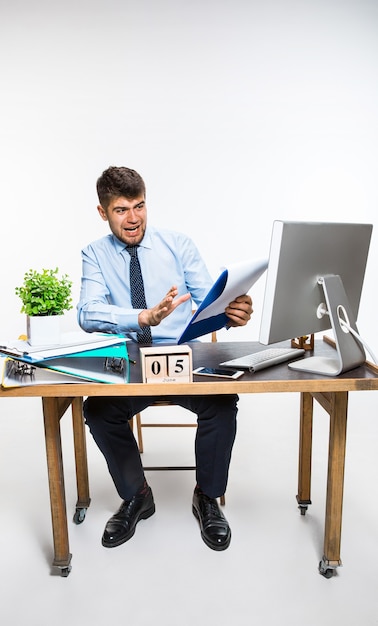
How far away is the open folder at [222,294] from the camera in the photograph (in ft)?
4.87

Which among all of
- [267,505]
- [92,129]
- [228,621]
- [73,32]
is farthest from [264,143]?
[228,621]

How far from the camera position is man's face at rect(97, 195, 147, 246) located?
2.23 metres

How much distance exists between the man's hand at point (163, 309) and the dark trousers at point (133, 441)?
275mm

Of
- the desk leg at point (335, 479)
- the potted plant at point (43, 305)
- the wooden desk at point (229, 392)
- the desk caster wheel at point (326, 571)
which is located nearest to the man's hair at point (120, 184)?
the wooden desk at point (229, 392)

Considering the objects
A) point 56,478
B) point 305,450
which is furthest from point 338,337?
point 56,478

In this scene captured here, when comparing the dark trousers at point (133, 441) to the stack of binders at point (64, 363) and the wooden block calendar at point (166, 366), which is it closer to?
the stack of binders at point (64, 363)

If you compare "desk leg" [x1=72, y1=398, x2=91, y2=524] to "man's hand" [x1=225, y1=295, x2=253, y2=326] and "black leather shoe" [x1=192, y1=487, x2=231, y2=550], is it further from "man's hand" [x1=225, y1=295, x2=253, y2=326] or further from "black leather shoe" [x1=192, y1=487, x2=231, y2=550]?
"man's hand" [x1=225, y1=295, x2=253, y2=326]

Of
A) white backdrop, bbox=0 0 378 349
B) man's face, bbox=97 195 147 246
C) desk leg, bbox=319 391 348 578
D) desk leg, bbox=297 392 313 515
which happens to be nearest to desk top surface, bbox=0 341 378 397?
desk leg, bbox=319 391 348 578

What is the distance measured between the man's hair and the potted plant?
776 mm

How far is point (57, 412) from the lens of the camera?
1.62 m

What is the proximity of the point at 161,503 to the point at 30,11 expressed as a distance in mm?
3177

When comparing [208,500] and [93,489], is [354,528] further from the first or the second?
[93,489]

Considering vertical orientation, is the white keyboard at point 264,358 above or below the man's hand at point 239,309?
below

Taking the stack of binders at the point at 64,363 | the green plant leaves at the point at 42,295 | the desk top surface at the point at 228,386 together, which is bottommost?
the desk top surface at the point at 228,386
